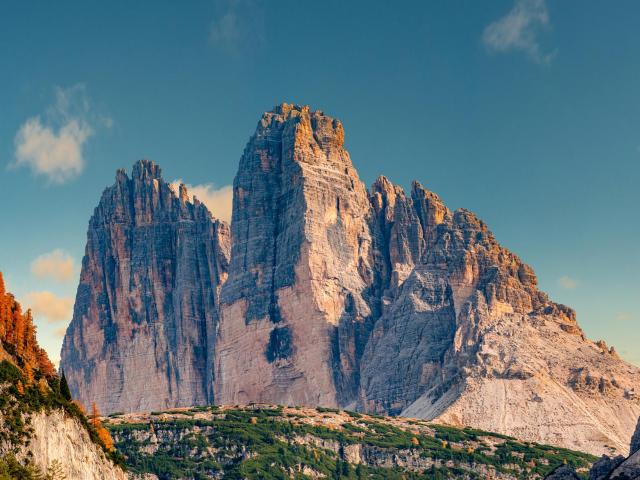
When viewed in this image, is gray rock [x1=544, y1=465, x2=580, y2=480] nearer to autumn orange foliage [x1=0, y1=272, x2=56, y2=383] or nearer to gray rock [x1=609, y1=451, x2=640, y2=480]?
gray rock [x1=609, y1=451, x2=640, y2=480]

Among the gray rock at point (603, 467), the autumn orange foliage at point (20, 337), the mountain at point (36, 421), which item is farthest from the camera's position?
the autumn orange foliage at point (20, 337)

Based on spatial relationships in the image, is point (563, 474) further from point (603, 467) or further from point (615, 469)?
point (615, 469)

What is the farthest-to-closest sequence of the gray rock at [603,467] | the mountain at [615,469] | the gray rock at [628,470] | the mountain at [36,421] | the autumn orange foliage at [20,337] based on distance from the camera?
the autumn orange foliage at [20,337] → the mountain at [36,421] → the gray rock at [603,467] → the mountain at [615,469] → the gray rock at [628,470]

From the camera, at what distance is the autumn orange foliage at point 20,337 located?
138875mm

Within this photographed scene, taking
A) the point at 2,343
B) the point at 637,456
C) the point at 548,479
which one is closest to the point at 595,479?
→ the point at 548,479

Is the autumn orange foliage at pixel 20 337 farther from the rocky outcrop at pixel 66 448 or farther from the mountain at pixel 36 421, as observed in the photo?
the rocky outcrop at pixel 66 448

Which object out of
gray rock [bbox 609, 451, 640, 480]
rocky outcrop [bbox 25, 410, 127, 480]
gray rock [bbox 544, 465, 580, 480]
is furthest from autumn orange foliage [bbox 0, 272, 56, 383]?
gray rock [bbox 609, 451, 640, 480]

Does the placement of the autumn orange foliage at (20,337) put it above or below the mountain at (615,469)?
above

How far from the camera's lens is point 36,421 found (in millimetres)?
129500

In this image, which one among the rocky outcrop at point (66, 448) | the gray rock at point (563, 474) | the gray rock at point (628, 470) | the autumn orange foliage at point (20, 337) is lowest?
the gray rock at point (628, 470)

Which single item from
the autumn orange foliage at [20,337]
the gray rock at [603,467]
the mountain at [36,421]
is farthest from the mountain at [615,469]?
the autumn orange foliage at [20,337]

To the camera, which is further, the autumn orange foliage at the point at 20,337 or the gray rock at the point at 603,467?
the autumn orange foliage at the point at 20,337

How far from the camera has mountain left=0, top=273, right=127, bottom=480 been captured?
125188 millimetres

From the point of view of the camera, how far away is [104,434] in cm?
15988
